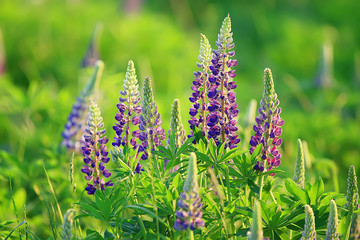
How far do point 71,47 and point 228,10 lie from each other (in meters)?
3.53

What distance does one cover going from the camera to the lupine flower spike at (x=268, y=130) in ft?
5.46

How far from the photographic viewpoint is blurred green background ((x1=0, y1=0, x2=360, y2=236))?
11.1 feet

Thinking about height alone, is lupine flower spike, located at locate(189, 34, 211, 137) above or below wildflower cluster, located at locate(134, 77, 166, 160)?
above

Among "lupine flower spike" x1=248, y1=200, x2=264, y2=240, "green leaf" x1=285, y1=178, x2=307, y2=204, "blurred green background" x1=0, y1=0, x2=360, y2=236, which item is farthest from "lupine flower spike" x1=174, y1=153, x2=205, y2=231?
"blurred green background" x1=0, y1=0, x2=360, y2=236

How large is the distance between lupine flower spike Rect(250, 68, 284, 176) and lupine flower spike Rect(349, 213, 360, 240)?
31 centimetres

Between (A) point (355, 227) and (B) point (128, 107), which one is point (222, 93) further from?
(A) point (355, 227)

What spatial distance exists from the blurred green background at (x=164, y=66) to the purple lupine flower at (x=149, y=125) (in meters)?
0.93

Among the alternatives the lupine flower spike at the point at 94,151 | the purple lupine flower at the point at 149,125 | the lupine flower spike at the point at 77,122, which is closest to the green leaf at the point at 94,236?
the lupine flower spike at the point at 94,151

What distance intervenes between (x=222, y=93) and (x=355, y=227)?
632mm

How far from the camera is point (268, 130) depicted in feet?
5.57

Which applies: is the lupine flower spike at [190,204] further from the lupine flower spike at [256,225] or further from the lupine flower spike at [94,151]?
the lupine flower spike at [94,151]

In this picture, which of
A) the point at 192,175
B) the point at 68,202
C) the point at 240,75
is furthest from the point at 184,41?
the point at 192,175

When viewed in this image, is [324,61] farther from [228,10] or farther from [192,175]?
[228,10]

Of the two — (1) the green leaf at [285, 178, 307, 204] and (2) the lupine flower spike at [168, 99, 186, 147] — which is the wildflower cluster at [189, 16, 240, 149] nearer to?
(2) the lupine flower spike at [168, 99, 186, 147]
